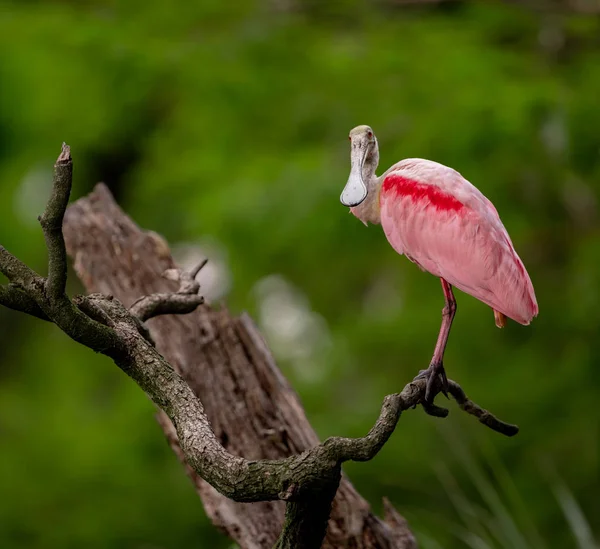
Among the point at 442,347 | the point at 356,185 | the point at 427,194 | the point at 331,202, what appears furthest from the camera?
the point at 331,202

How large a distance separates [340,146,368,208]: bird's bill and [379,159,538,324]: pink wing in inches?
4.9

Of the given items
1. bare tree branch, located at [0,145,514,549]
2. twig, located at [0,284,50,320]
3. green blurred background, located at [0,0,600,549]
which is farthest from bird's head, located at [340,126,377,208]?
green blurred background, located at [0,0,600,549]

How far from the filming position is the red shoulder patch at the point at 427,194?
2115 mm

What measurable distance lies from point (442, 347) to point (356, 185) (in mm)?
463

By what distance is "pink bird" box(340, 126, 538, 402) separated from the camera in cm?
207

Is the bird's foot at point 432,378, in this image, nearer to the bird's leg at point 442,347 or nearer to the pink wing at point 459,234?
the bird's leg at point 442,347

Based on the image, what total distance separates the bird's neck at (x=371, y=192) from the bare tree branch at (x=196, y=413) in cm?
39

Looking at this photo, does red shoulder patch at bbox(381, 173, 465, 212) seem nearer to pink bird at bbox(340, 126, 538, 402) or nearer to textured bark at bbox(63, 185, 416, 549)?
pink bird at bbox(340, 126, 538, 402)

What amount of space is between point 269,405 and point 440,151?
6.24ft

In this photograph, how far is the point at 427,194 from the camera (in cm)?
212

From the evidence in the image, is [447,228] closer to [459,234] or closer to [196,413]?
[459,234]

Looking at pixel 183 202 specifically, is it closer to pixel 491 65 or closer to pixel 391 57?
pixel 391 57

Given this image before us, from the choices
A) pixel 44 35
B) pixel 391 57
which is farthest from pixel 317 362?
pixel 44 35

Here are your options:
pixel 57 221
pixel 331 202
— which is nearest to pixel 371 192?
pixel 57 221
